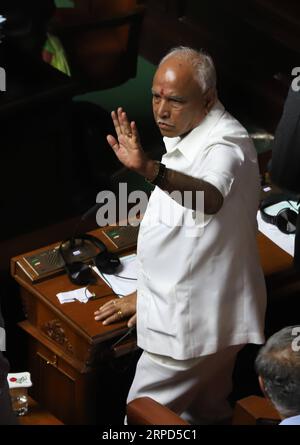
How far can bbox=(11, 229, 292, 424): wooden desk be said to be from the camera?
352 centimetres

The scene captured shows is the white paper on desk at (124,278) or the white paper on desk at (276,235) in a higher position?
the white paper on desk at (124,278)

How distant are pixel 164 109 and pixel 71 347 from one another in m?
0.98

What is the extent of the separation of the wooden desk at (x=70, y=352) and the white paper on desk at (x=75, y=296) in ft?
0.06

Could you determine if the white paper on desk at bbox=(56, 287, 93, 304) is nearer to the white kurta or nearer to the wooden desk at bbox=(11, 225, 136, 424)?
the wooden desk at bbox=(11, 225, 136, 424)

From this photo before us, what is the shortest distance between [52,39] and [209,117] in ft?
9.71

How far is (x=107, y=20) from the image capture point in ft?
18.0

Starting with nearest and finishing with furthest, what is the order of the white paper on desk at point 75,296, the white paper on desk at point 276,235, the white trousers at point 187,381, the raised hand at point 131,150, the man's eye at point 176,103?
the raised hand at point 131,150
the man's eye at point 176,103
the white trousers at point 187,381
the white paper on desk at point 75,296
the white paper on desk at point 276,235

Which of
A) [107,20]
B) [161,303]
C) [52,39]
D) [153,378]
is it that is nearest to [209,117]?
[161,303]

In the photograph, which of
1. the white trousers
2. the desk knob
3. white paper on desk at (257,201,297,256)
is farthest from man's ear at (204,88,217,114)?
the desk knob

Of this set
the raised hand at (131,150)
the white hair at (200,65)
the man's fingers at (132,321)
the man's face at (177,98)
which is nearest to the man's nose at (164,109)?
the man's face at (177,98)

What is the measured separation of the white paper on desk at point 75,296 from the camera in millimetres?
3600

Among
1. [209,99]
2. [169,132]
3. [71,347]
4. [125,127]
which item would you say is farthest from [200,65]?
[71,347]

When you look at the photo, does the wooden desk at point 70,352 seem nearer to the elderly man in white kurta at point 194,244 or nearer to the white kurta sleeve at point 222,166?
the elderly man in white kurta at point 194,244

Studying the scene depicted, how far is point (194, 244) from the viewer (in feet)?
10.1
